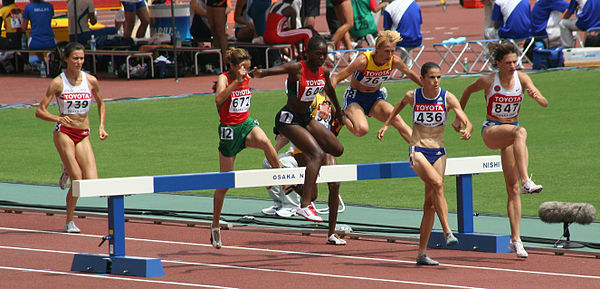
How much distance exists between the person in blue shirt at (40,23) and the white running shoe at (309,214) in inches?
657

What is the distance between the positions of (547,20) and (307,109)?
650 inches

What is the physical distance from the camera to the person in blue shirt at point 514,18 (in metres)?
25.2

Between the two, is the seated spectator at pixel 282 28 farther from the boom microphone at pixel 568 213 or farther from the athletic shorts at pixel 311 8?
the boom microphone at pixel 568 213

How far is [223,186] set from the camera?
9.90m

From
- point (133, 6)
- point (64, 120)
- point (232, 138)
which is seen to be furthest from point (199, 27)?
point (232, 138)

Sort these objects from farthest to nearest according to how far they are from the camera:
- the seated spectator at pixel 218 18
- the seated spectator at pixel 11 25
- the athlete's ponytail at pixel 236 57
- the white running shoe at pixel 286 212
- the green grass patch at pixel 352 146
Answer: the seated spectator at pixel 11 25 < the seated spectator at pixel 218 18 < the green grass patch at pixel 352 146 < the white running shoe at pixel 286 212 < the athlete's ponytail at pixel 236 57

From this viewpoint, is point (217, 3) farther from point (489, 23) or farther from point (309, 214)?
point (309, 214)

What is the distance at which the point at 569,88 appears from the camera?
22.9 meters

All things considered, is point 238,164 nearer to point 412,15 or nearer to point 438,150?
point 438,150

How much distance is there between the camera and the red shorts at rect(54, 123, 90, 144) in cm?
1156

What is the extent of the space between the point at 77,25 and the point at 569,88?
12.3 meters

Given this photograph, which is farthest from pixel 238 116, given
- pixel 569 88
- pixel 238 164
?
pixel 569 88

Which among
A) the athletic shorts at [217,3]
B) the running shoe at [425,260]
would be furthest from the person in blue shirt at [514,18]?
the running shoe at [425,260]

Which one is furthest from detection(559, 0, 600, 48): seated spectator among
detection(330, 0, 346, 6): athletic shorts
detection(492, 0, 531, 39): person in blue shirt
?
detection(330, 0, 346, 6): athletic shorts
